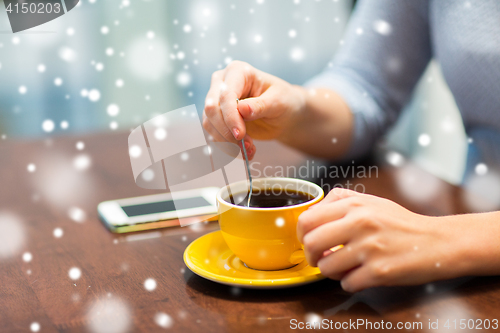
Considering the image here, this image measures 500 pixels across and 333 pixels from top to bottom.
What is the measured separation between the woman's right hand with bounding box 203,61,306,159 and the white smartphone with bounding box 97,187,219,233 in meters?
0.11

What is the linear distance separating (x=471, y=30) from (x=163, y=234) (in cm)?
71

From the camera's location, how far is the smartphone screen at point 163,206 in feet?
2.30

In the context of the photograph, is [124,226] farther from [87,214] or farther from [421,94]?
[421,94]

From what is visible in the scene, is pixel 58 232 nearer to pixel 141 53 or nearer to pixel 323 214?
pixel 323 214

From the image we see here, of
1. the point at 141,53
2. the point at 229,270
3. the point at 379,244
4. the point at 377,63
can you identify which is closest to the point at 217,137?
the point at 229,270

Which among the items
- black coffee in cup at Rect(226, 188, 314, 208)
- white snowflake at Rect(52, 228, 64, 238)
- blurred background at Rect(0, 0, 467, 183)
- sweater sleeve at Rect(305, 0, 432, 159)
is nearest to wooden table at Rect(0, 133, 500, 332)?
white snowflake at Rect(52, 228, 64, 238)

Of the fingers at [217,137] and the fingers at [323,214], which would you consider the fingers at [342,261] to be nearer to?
the fingers at [323,214]

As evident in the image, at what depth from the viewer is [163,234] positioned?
636mm

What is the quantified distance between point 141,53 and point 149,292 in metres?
2.84

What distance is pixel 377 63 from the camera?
1.06 m

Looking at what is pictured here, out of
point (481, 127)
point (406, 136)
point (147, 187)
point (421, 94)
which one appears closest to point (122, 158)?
point (147, 187)

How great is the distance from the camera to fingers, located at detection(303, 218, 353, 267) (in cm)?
42

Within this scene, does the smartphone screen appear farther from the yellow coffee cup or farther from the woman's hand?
the woman's hand

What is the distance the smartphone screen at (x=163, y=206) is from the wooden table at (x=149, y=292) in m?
0.06
